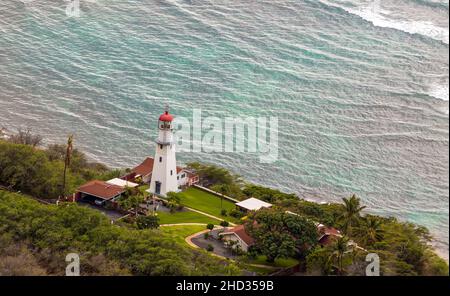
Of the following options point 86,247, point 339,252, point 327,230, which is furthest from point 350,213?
point 86,247

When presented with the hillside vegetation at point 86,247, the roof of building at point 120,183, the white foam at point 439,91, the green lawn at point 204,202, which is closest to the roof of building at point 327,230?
the green lawn at point 204,202

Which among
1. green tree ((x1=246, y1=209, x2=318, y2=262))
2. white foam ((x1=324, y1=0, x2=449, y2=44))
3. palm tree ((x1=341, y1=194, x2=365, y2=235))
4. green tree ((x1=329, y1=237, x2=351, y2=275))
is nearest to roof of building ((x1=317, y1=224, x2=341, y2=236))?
palm tree ((x1=341, y1=194, x2=365, y2=235))

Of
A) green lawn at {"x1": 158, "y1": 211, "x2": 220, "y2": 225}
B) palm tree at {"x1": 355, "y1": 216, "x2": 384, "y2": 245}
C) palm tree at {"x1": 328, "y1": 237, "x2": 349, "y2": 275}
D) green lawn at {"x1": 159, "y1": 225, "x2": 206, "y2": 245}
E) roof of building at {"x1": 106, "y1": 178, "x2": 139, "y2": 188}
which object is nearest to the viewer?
palm tree at {"x1": 328, "y1": 237, "x2": 349, "y2": 275}

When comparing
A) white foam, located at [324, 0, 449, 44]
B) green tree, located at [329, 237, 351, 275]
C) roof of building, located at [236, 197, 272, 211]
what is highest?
white foam, located at [324, 0, 449, 44]

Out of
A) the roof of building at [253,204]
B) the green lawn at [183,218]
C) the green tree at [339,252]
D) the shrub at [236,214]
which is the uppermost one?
the roof of building at [253,204]

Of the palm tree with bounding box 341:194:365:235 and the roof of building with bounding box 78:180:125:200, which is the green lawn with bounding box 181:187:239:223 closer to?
the roof of building with bounding box 78:180:125:200

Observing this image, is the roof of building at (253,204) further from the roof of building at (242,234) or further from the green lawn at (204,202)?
the roof of building at (242,234)

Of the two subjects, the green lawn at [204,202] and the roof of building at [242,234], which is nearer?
the roof of building at [242,234]
